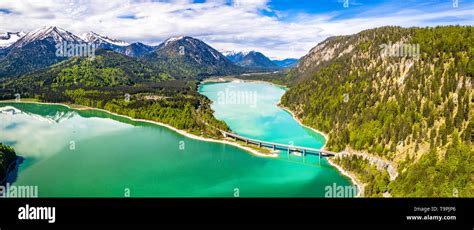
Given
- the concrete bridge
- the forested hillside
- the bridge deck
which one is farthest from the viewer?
the concrete bridge

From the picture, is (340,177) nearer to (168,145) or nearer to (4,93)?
(168,145)

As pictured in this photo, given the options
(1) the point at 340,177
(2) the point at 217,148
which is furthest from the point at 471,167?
(2) the point at 217,148

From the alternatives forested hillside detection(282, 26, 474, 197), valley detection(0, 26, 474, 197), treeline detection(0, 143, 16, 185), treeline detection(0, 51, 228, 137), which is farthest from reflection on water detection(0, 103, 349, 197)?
forested hillside detection(282, 26, 474, 197)

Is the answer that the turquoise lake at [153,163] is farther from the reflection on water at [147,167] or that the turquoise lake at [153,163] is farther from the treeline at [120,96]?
Answer: the treeline at [120,96]

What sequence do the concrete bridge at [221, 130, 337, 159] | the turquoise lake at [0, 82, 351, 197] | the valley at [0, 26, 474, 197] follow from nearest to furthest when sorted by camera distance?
the valley at [0, 26, 474, 197] → the turquoise lake at [0, 82, 351, 197] → the concrete bridge at [221, 130, 337, 159]

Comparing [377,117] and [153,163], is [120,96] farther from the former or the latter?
[377,117]

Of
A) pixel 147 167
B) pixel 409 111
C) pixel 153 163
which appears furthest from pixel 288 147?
pixel 147 167

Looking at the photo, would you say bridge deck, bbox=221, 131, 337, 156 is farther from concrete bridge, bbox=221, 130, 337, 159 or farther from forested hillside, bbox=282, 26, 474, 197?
forested hillside, bbox=282, 26, 474, 197
